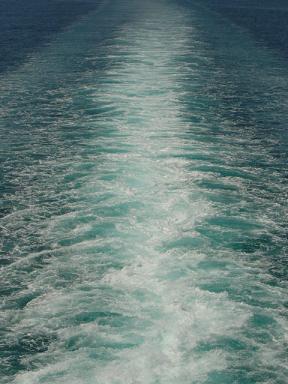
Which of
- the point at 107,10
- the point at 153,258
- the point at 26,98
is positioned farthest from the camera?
the point at 107,10

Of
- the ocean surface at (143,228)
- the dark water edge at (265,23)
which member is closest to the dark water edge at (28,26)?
the ocean surface at (143,228)

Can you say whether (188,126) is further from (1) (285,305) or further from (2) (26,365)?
(2) (26,365)

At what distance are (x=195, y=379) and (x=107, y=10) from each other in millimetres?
53383

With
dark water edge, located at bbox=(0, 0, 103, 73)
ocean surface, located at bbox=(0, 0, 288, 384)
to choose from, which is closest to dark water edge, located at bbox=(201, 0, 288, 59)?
ocean surface, located at bbox=(0, 0, 288, 384)

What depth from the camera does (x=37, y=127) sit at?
17.3m

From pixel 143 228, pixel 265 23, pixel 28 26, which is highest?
pixel 28 26

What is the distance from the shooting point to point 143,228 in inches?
418

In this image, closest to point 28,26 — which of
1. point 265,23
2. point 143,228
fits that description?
point 265,23

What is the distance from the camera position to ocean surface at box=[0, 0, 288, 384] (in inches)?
284

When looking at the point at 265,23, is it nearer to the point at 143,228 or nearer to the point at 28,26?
the point at 28,26

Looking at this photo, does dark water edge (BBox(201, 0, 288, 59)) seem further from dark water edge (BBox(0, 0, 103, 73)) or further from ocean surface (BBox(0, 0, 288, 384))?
dark water edge (BBox(0, 0, 103, 73))

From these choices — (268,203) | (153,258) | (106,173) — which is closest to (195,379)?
(153,258)

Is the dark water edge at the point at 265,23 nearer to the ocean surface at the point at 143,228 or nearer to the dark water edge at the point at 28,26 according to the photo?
the ocean surface at the point at 143,228

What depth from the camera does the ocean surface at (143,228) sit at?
7223 millimetres
